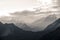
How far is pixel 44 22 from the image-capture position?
809mm

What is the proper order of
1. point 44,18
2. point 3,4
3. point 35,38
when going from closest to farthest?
1. point 35,38
2. point 44,18
3. point 3,4

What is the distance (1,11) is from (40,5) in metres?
0.29

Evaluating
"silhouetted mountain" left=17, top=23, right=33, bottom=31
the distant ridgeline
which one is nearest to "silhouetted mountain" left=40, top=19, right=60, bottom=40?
the distant ridgeline

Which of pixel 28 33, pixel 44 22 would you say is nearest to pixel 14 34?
pixel 28 33

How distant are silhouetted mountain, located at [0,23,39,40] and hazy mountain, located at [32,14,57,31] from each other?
8 cm

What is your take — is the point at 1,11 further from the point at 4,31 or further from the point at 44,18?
the point at 44,18

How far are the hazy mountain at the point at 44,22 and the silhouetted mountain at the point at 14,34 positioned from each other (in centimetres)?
8

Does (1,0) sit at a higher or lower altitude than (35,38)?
higher

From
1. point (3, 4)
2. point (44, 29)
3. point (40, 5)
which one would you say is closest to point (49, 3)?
→ point (40, 5)

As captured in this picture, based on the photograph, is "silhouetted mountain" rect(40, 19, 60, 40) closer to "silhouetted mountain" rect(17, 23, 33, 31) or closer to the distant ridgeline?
the distant ridgeline

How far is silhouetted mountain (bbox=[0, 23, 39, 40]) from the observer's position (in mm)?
704

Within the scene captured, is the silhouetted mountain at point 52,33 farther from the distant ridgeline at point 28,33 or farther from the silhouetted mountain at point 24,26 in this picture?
the silhouetted mountain at point 24,26

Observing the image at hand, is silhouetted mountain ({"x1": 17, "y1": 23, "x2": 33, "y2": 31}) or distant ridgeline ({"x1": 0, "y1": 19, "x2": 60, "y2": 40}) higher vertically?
silhouetted mountain ({"x1": 17, "y1": 23, "x2": 33, "y2": 31})

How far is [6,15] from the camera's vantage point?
846mm
